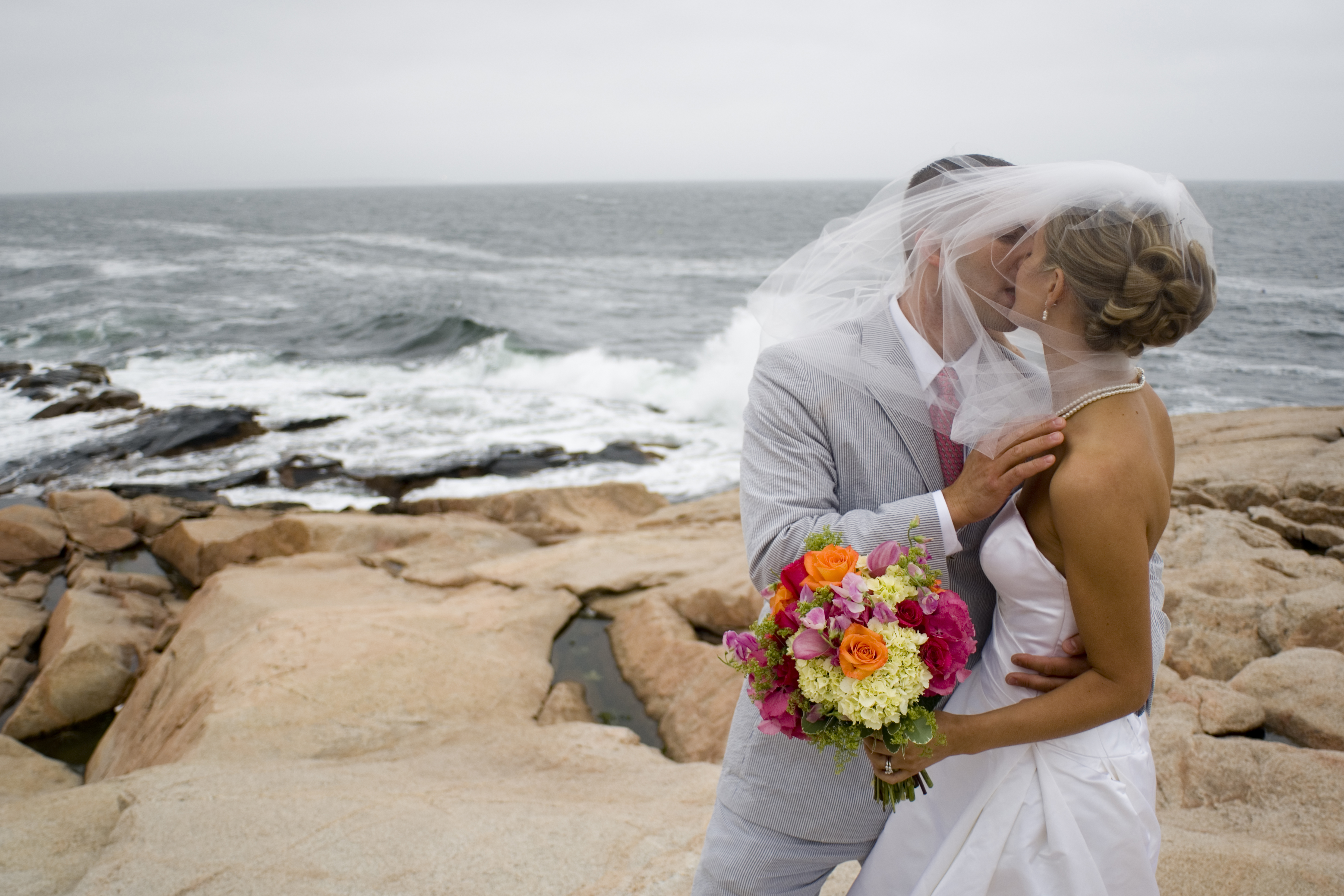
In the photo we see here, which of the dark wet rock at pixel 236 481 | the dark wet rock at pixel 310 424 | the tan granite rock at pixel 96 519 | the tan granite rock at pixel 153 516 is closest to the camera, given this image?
the tan granite rock at pixel 96 519

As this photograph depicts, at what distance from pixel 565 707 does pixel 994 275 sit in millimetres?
4094

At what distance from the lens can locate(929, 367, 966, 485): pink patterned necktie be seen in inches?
81.0

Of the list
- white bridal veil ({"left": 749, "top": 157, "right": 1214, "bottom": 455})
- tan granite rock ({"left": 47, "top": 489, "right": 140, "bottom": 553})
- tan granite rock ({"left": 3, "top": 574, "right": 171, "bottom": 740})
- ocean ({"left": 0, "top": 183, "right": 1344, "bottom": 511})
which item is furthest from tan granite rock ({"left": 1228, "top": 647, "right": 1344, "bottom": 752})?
tan granite rock ({"left": 47, "top": 489, "right": 140, "bottom": 553})

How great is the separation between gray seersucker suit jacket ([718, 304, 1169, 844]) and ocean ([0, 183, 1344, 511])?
6734 millimetres

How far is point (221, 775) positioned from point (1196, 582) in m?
5.59

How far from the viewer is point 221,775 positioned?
3.98m

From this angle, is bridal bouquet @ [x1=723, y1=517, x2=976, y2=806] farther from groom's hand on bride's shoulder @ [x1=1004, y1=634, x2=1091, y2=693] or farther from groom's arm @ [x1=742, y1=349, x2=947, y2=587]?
groom's hand on bride's shoulder @ [x1=1004, y1=634, x2=1091, y2=693]

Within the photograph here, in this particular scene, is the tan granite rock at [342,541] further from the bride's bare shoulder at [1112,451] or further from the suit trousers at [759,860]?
the bride's bare shoulder at [1112,451]

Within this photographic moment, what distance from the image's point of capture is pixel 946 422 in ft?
6.74

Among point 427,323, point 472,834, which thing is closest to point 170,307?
point 427,323

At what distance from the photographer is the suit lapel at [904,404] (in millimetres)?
2051

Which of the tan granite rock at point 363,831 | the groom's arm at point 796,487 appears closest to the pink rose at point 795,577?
the groom's arm at point 796,487

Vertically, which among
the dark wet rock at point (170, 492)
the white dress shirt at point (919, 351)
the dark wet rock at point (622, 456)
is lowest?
the dark wet rock at point (622, 456)

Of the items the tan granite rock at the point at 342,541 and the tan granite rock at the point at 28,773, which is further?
the tan granite rock at the point at 342,541
